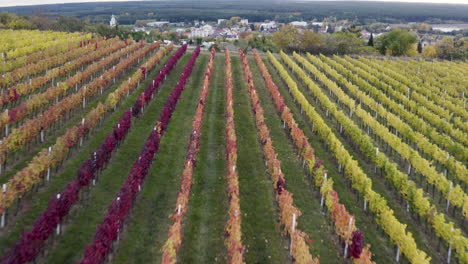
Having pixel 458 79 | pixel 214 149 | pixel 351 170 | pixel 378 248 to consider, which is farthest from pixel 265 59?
pixel 378 248

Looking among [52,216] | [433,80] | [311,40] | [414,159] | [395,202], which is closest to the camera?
[52,216]

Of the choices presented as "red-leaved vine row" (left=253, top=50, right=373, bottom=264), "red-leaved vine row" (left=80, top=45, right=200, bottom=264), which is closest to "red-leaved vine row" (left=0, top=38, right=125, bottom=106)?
"red-leaved vine row" (left=80, top=45, right=200, bottom=264)

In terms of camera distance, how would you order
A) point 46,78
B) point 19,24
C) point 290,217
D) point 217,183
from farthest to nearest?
point 19,24, point 46,78, point 217,183, point 290,217

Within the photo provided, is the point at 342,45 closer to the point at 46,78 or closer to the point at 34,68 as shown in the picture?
the point at 34,68

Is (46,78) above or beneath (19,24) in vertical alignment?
beneath

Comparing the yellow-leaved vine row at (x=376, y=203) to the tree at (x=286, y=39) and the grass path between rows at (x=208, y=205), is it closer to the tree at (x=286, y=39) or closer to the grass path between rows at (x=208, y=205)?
the grass path between rows at (x=208, y=205)

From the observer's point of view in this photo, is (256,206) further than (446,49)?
No

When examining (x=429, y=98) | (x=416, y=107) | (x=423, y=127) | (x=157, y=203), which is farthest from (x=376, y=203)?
(x=429, y=98)
